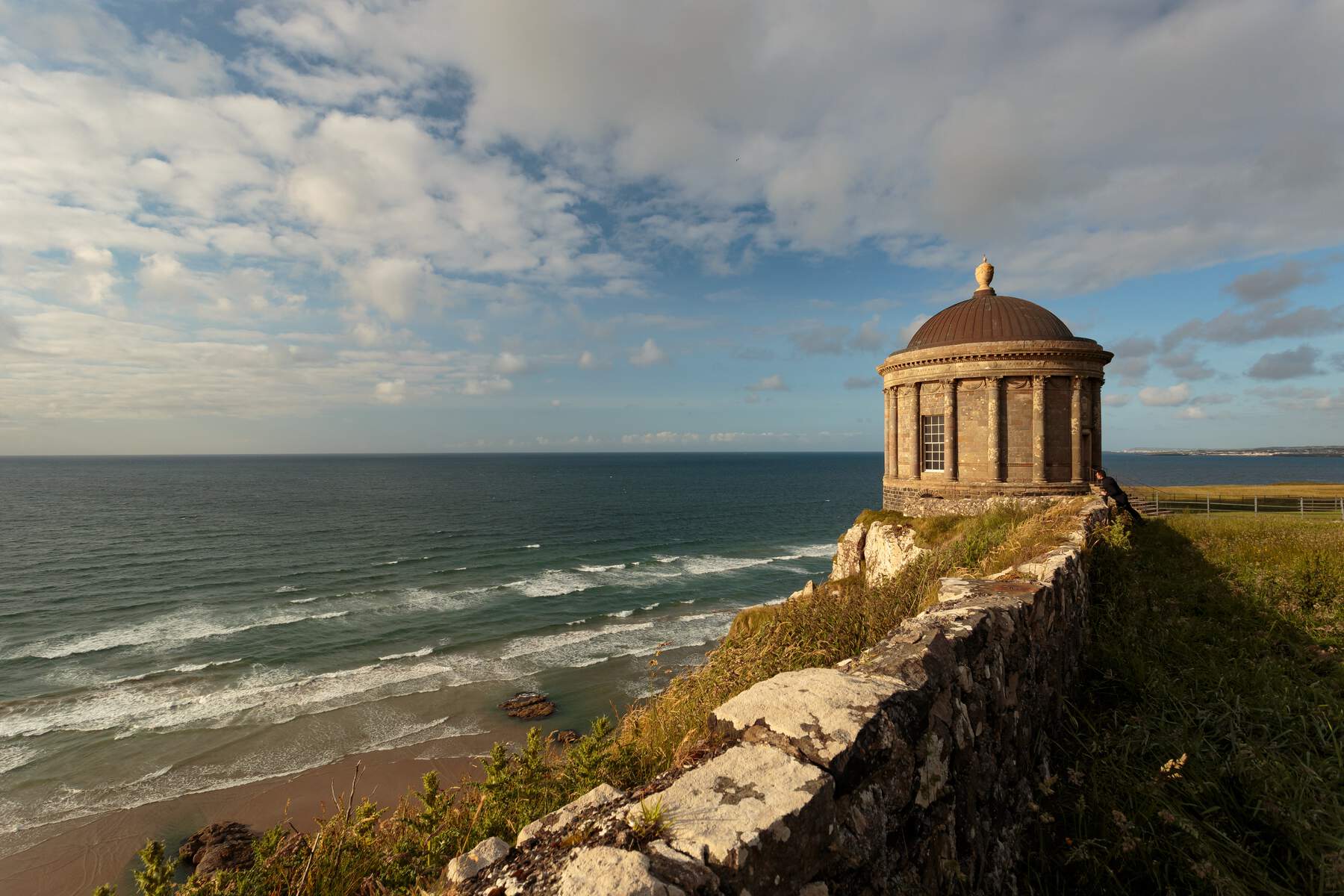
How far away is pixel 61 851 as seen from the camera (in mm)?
14609

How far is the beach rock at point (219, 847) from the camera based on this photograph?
1359cm

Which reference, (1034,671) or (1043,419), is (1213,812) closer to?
(1034,671)

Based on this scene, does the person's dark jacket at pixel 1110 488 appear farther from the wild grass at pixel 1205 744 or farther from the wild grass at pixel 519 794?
the wild grass at pixel 519 794

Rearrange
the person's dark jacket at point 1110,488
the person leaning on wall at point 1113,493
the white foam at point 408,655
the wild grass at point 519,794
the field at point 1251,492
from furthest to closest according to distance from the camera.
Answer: the field at point 1251,492 → the white foam at point 408,655 → the person's dark jacket at point 1110,488 → the person leaning on wall at point 1113,493 → the wild grass at point 519,794

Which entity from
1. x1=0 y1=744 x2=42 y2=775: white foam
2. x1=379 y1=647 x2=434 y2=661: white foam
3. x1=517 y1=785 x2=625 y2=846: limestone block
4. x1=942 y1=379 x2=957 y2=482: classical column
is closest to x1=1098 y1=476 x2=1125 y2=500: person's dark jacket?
x1=942 y1=379 x2=957 y2=482: classical column

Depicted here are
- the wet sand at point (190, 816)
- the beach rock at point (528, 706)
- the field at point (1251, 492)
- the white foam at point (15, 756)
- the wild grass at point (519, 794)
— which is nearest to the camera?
the wild grass at point (519, 794)

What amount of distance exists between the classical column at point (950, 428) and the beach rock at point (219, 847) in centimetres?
2217

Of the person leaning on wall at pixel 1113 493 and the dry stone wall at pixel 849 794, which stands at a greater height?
the person leaning on wall at pixel 1113 493

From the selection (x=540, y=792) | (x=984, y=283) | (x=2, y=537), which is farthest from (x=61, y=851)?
(x=2, y=537)

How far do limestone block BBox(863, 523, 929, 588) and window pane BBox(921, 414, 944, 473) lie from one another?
295cm

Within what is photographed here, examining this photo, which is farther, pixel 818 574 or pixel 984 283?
pixel 818 574

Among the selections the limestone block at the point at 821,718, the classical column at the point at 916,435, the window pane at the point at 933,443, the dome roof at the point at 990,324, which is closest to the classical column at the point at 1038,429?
the dome roof at the point at 990,324

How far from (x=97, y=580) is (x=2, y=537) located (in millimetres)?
28409

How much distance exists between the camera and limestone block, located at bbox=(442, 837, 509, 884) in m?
2.48
